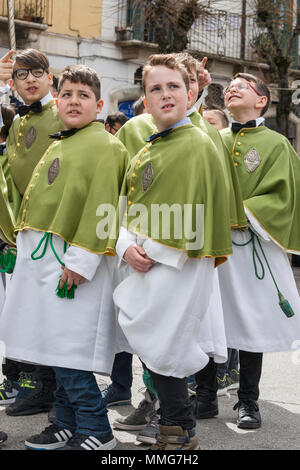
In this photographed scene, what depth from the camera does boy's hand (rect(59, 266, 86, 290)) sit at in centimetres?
349

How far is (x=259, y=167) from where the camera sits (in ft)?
14.5

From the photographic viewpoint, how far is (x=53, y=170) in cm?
363

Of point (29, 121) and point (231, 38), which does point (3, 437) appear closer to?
point (29, 121)

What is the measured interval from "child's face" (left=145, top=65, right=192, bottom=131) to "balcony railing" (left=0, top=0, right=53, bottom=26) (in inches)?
470

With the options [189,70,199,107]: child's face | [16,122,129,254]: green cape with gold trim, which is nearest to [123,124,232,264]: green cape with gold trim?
[16,122,129,254]: green cape with gold trim

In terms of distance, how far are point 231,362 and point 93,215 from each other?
2.20 meters

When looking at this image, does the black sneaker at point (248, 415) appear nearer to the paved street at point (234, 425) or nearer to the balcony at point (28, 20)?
the paved street at point (234, 425)

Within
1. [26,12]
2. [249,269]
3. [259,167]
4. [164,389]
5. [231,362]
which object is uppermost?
[26,12]

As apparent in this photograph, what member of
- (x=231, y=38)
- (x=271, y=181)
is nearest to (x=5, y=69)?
(x=271, y=181)

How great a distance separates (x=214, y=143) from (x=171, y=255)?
2.50ft

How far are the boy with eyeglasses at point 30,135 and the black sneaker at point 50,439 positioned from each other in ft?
2.13

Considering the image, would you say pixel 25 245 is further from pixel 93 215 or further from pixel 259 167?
pixel 259 167

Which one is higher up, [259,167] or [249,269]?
[259,167]
